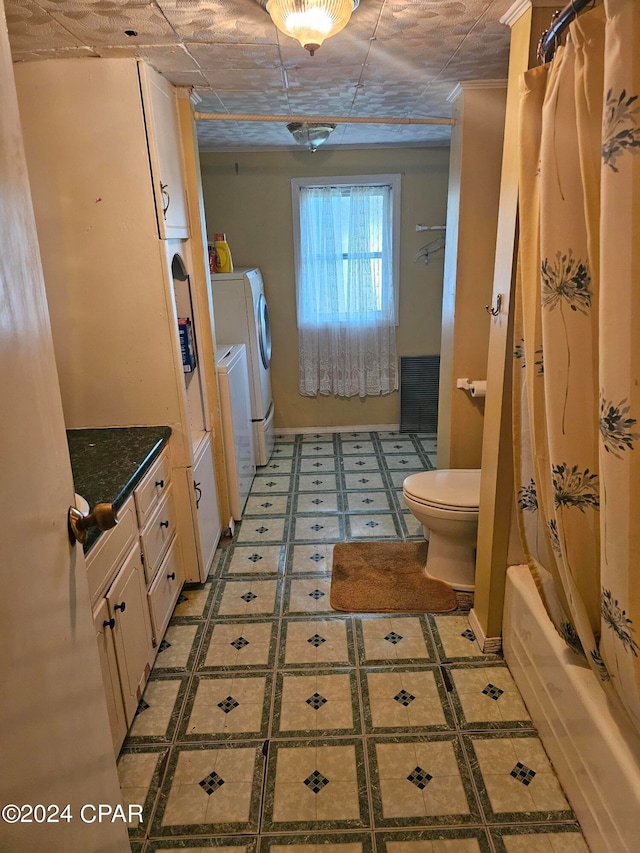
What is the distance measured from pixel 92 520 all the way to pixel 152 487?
3.62 feet

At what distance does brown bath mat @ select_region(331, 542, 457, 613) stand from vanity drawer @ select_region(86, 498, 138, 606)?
101 cm

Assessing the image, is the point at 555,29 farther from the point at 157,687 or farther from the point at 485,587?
the point at 157,687

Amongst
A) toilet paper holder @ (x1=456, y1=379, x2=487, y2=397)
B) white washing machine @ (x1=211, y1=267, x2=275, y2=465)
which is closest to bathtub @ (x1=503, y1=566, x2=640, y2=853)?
toilet paper holder @ (x1=456, y1=379, x2=487, y2=397)

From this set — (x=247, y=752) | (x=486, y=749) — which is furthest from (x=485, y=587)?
(x=247, y=752)

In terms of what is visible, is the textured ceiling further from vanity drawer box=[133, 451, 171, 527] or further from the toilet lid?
the toilet lid

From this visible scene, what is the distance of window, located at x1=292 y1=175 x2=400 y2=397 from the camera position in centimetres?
392

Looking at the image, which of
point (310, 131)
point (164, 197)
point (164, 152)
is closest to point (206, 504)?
point (164, 197)

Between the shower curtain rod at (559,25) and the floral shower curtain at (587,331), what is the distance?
3 centimetres

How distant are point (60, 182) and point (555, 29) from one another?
1.62 metres

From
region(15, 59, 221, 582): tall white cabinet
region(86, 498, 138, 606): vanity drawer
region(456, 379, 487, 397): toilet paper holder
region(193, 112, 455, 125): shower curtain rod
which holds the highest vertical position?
region(193, 112, 455, 125): shower curtain rod

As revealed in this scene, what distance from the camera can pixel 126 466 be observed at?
1.83 m

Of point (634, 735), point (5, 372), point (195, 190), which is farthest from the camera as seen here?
point (195, 190)

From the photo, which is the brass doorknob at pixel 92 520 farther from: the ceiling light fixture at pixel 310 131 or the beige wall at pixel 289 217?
the beige wall at pixel 289 217

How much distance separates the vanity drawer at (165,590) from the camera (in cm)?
201
